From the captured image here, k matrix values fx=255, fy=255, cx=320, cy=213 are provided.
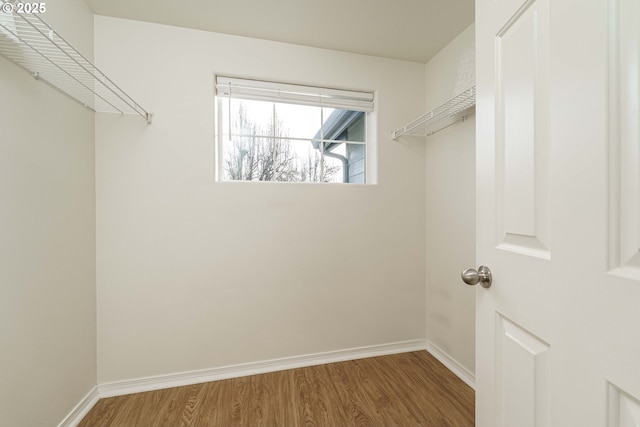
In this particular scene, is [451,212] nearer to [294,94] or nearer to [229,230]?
[294,94]

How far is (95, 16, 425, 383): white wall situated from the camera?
160cm

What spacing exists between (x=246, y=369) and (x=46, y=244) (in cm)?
135

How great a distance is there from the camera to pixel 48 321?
122 centimetres

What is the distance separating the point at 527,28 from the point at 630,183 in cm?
44

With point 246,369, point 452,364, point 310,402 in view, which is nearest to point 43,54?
point 246,369

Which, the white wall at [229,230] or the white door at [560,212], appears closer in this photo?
the white door at [560,212]

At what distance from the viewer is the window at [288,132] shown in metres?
1.86

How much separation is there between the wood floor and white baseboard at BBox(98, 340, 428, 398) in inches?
1.5

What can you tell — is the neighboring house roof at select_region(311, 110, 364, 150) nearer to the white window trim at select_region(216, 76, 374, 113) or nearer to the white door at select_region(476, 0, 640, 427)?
the white window trim at select_region(216, 76, 374, 113)

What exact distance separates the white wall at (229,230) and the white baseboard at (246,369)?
43 mm

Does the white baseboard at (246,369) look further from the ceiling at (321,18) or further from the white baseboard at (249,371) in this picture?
the ceiling at (321,18)

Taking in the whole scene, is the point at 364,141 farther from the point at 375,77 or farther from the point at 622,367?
the point at 622,367

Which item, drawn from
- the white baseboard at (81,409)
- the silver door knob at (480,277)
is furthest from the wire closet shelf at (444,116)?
the white baseboard at (81,409)

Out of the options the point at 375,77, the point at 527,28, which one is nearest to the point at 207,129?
the point at 375,77
